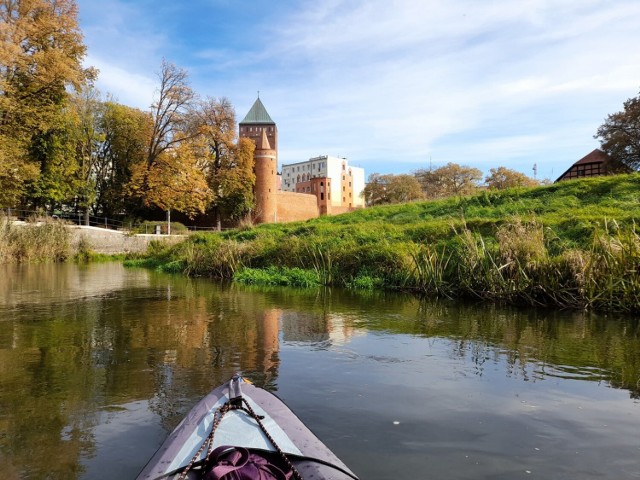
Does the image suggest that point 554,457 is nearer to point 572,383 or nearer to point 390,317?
point 572,383

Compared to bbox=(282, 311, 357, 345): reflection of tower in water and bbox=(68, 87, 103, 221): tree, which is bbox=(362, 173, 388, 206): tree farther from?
bbox=(282, 311, 357, 345): reflection of tower in water

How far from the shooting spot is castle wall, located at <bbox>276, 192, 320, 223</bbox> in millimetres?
55938

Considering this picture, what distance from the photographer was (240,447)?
2443 millimetres

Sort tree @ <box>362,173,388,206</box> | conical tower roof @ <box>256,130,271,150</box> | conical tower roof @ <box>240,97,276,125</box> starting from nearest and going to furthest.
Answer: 1. conical tower roof @ <box>256,130,271,150</box>
2. conical tower roof @ <box>240,97,276,125</box>
3. tree @ <box>362,173,388,206</box>

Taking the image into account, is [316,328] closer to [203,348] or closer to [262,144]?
[203,348]

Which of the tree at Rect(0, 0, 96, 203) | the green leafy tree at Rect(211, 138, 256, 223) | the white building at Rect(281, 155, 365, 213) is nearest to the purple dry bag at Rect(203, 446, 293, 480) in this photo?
the tree at Rect(0, 0, 96, 203)

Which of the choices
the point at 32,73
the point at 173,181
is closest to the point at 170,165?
the point at 173,181

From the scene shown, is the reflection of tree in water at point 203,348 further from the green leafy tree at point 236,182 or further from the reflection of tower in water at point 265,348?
the green leafy tree at point 236,182

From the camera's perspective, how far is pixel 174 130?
37375 mm

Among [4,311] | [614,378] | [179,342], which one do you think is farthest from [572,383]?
[4,311]

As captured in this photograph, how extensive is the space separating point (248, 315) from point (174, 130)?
31.8 meters

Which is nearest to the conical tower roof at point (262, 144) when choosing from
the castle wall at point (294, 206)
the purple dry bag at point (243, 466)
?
the castle wall at point (294, 206)

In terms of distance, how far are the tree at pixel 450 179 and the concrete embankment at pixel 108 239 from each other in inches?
1400

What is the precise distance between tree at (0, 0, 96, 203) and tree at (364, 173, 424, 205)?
38016 millimetres
